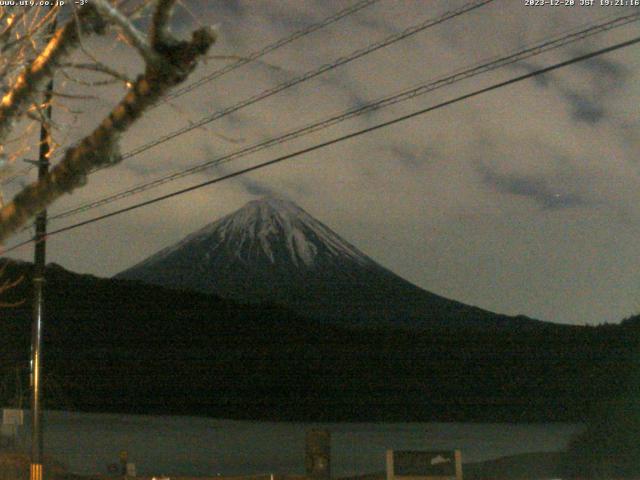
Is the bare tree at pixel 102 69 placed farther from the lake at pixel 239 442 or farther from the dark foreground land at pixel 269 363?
the dark foreground land at pixel 269 363

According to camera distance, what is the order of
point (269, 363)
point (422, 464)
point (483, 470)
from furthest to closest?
1. point (269, 363)
2. point (483, 470)
3. point (422, 464)

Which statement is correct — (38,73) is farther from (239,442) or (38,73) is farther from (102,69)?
(239,442)

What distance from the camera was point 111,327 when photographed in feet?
286

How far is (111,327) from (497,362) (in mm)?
31858

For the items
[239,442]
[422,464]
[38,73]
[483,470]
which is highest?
[38,73]

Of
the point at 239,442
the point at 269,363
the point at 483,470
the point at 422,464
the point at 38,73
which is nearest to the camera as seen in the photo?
the point at 38,73

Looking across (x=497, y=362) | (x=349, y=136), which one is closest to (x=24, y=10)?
(x=349, y=136)

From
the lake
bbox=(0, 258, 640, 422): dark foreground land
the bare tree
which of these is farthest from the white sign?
bbox=(0, 258, 640, 422): dark foreground land

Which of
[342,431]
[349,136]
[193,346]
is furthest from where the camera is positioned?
[193,346]

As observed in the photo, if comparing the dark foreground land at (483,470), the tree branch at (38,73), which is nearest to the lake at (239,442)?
the dark foreground land at (483,470)

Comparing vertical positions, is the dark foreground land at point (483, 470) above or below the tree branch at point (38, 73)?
below

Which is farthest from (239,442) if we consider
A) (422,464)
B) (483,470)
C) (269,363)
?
(269,363)

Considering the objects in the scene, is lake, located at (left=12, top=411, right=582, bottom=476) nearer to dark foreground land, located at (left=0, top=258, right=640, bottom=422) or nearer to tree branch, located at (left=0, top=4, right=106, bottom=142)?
dark foreground land, located at (left=0, top=258, right=640, bottom=422)

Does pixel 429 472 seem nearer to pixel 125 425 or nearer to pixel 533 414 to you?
pixel 125 425
